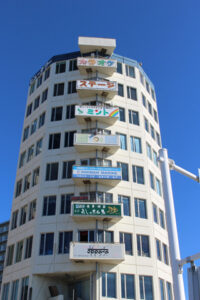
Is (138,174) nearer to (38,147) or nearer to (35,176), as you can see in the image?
(35,176)

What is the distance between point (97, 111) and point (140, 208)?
13412 millimetres

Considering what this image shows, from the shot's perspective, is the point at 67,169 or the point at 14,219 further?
the point at 14,219

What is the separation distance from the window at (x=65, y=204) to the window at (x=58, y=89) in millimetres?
15953

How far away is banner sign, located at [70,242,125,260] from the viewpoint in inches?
1288

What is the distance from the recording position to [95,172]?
123 ft

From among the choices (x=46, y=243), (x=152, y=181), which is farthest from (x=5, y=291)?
(x=152, y=181)

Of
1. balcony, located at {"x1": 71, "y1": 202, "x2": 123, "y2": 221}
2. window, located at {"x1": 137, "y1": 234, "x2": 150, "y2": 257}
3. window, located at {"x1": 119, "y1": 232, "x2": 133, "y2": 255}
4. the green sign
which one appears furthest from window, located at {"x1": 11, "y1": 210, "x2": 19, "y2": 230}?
window, located at {"x1": 137, "y1": 234, "x2": 150, "y2": 257}

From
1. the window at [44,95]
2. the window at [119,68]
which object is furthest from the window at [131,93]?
the window at [44,95]

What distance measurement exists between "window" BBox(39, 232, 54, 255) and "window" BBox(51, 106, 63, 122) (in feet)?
52.6

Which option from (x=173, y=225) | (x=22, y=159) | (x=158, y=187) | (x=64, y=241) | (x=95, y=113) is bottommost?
(x=173, y=225)

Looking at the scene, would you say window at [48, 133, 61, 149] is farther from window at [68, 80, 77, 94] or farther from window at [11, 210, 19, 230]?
window at [11, 210, 19, 230]

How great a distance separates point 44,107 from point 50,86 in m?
3.43

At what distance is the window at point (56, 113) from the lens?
4484 centimetres

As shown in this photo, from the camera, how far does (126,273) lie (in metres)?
34.7
